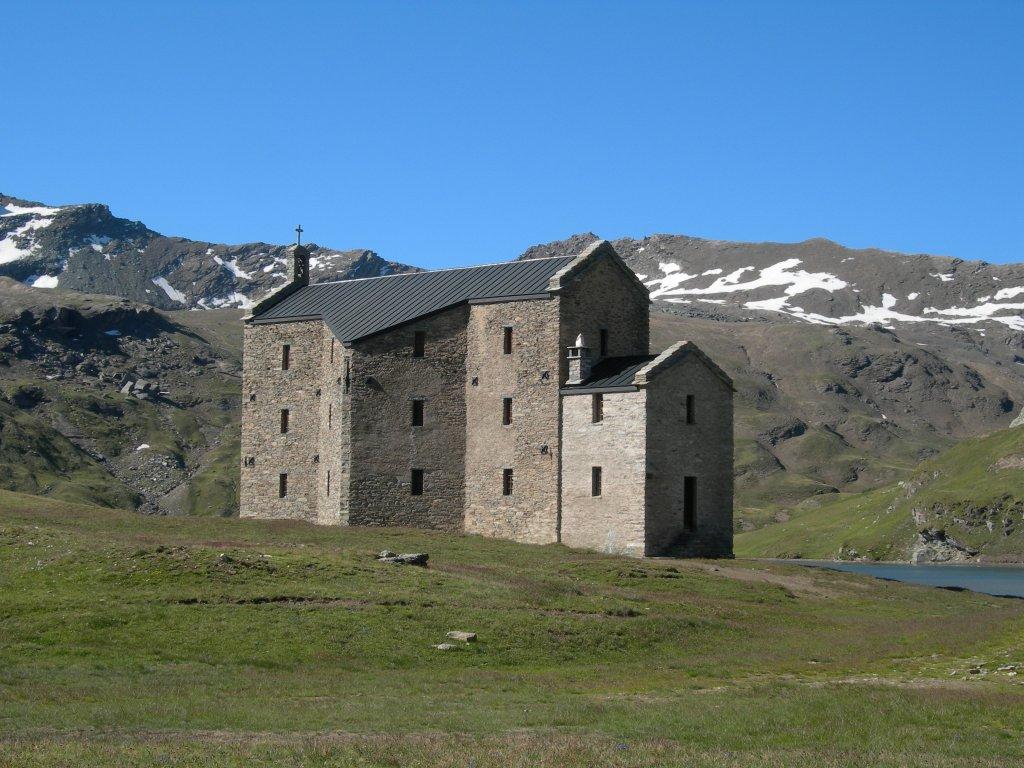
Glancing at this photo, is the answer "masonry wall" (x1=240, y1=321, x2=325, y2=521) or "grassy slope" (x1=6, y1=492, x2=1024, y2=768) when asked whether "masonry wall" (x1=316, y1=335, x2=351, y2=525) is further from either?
"grassy slope" (x1=6, y1=492, x2=1024, y2=768)

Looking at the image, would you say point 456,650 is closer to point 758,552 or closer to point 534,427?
point 534,427

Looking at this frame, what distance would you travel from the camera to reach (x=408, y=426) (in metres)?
66.8

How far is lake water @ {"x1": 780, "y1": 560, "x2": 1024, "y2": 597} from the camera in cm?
9573

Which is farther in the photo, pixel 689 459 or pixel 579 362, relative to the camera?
pixel 579 362

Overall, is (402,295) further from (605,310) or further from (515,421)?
(605,310)

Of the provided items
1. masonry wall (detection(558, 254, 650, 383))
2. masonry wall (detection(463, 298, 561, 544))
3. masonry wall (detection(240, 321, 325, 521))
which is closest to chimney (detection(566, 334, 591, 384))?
masonry wall (detection(558, 254, 650, 383))

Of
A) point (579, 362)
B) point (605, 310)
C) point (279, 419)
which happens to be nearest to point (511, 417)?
point (579, 362)

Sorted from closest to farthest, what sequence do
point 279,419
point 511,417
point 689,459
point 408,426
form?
point 689,459
point 511,417
point 408,426
point 279,419

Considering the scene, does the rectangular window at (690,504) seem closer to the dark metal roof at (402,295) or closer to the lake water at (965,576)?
the dark metal roof at (402,295)

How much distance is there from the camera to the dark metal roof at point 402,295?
6781 cm

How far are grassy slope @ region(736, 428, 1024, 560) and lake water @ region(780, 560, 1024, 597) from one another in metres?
8.72

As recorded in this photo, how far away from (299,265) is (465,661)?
51.5 metres

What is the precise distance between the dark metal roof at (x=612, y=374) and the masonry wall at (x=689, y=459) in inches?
68.9

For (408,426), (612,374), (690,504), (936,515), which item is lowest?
(936,515)
